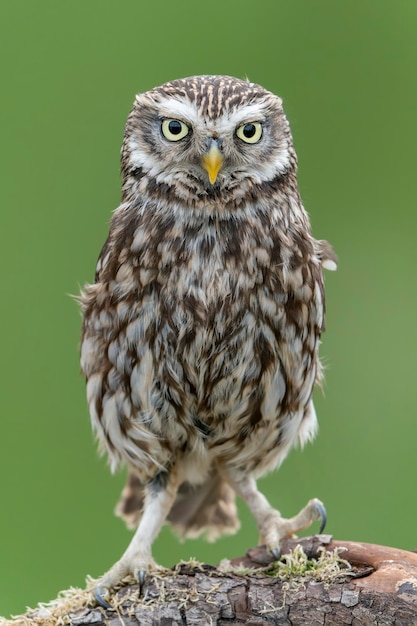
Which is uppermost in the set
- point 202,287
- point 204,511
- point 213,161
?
point 213,161

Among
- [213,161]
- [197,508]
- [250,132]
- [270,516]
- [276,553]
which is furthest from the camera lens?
[197,508]

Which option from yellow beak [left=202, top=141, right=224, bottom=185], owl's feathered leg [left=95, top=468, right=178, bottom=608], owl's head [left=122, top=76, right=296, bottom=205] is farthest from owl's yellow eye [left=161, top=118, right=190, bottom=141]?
owl's feathered leg [left=95, top=468, right=178, bottom=608]

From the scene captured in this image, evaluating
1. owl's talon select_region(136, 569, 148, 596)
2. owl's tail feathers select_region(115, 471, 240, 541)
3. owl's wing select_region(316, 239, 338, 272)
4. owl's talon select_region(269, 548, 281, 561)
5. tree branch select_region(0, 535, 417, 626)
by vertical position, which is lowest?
tree branch select_region(0, 535, 417, 626)

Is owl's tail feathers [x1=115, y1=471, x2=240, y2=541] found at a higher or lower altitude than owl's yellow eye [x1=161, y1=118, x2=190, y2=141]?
lower

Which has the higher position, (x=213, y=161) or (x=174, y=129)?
(x=174, y=129)

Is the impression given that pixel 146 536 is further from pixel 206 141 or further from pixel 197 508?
pixel 206 141

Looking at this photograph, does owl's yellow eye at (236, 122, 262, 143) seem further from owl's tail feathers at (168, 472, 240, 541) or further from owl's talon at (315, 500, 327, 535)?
owl's tail feathers at (168, 472, 240, 541)

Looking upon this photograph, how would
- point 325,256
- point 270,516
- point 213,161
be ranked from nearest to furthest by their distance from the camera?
point 213,161, point 325,256, point 270,516

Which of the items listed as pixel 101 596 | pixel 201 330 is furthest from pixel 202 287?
pixel 101 596
